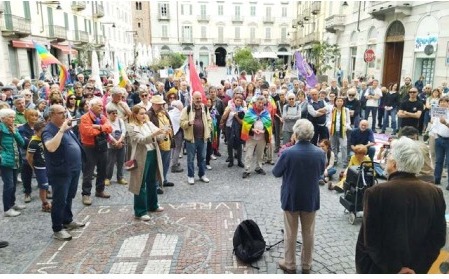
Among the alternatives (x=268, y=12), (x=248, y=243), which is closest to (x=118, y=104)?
(x=248, y=243)

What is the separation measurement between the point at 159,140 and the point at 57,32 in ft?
96.8

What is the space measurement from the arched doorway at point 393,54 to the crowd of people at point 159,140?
10.1 m

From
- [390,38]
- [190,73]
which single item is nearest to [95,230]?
[190,73]

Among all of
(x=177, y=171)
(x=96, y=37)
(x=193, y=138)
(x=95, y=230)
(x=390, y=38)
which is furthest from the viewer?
(x=96, y=37)

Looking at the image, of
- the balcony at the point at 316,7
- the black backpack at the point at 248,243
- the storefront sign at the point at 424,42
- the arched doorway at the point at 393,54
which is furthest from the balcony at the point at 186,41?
the black backpack at the point at 248,243

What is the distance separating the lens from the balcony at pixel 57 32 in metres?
29.9

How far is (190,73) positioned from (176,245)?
4.04 metres

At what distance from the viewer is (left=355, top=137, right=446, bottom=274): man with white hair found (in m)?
2.71

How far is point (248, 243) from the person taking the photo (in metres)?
4.49

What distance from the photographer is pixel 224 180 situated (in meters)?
7.80

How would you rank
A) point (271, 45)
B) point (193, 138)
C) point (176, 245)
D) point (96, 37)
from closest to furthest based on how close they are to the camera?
point (176, 245) → point (193, 138) → point (96, 37) → point (271, 45)

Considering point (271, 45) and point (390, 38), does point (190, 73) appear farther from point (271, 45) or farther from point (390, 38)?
point (271, 45)

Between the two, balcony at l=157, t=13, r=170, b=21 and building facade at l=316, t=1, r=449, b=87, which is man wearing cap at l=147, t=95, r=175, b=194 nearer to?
building facade at l=316, t=1, r=449, b=87

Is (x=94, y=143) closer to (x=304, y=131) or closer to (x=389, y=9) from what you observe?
(x=304, y=131)
